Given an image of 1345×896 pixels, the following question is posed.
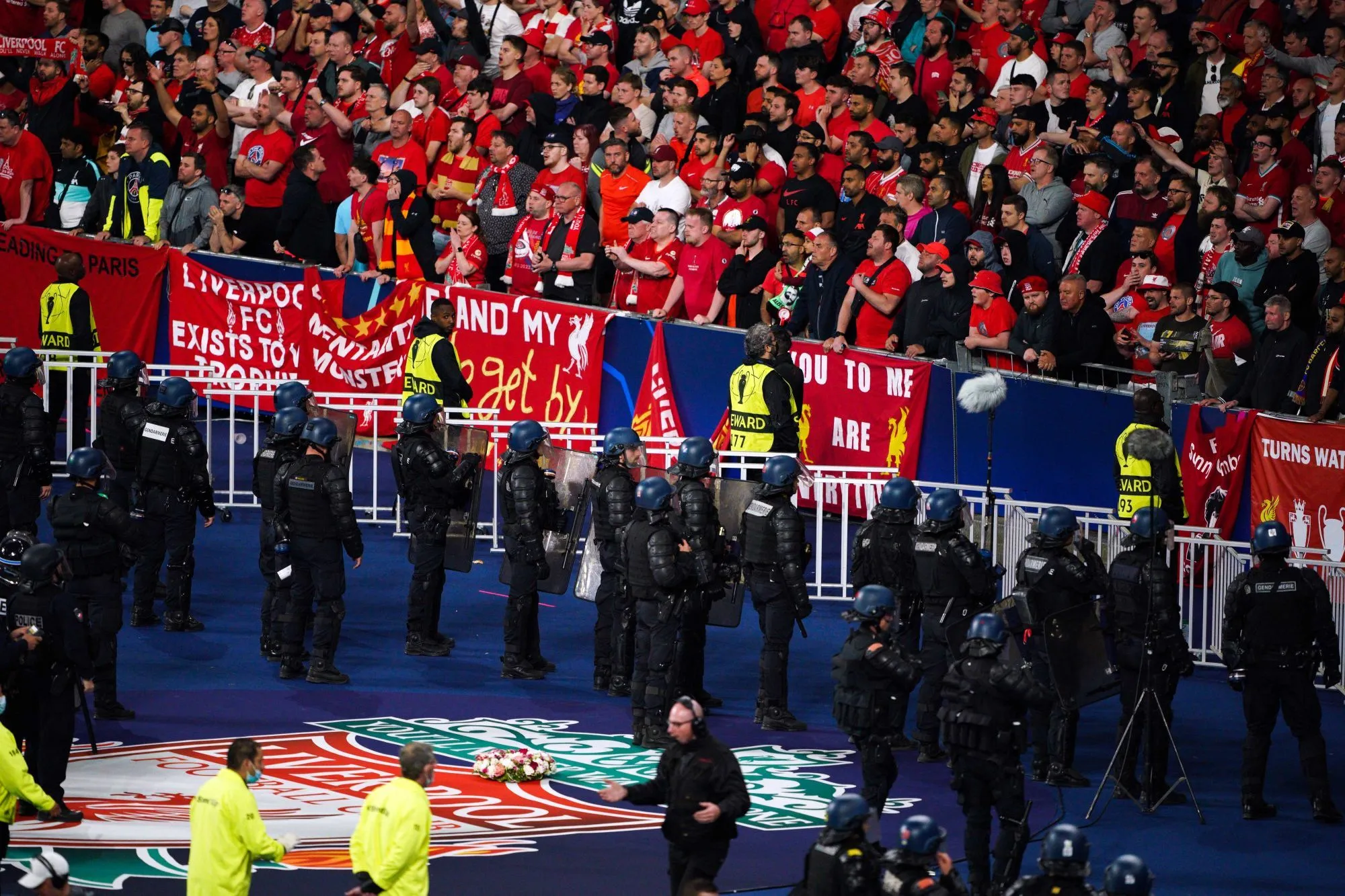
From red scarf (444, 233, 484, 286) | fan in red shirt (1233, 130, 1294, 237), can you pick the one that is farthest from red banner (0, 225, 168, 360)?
fan in red shirt (1233, 130, 1294, 237)

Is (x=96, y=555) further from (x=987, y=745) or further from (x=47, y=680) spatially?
(x=987, y=745)

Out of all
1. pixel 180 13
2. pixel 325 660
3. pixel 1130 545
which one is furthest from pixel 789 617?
pixel 180 13

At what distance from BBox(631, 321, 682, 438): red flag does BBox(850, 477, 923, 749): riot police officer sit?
5.88 meters

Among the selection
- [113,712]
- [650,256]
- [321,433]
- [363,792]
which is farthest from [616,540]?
[650,256]

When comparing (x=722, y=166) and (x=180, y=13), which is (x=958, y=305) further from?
(x=180, y=13)

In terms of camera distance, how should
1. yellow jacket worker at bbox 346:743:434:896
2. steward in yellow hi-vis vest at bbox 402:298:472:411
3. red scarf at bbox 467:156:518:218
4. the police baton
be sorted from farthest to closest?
red scarf at bbox 467:156:518:218 → steward in yellow hi-vis vest at bbox 402:298:472:411 → the police baton → yellow jacket worker at bbox 346:743:434:896

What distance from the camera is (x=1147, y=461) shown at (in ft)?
56.3

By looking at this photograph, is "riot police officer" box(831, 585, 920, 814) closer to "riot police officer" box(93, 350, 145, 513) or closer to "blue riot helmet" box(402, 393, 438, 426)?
"blue riot helmet" box(402, 393, 438, 426)

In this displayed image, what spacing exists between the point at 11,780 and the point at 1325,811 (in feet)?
28.9

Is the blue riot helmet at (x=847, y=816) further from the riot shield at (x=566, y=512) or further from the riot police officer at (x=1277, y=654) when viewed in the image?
the riot shield at (x=566, y=512)

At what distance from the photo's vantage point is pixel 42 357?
22.8 meters

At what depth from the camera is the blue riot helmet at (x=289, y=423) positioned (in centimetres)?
1733

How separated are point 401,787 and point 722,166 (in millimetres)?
13318

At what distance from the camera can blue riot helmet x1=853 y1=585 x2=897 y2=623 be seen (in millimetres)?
13531
